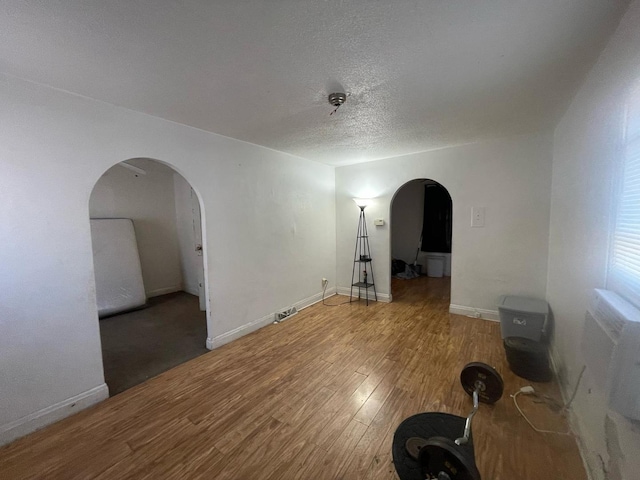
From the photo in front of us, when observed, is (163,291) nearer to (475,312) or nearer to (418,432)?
(418,432)

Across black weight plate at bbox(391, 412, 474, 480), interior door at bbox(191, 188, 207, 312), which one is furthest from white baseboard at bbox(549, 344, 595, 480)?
interior door at bbox(191, 188, 207, 312)

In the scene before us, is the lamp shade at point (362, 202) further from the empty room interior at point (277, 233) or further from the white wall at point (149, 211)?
the white wall at point (149, 211)

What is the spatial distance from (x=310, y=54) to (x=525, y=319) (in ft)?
10.4

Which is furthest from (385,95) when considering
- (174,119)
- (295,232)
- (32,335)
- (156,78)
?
(32,335)

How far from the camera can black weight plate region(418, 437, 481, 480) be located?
1.13 m

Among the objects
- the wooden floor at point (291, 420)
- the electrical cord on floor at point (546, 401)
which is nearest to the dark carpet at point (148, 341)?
the wooden floor at point (291, 420)

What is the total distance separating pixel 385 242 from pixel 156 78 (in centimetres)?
360

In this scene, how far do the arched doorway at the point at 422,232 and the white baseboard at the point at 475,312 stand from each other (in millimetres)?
2225

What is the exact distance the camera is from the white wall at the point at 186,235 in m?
5.09

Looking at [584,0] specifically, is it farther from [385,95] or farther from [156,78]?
[156,78]

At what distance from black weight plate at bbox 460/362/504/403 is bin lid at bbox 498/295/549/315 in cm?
112

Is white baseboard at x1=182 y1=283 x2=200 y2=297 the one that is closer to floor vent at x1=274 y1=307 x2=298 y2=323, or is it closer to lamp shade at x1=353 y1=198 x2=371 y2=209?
floor vent at x1=274 y1=307 x2=298 y2=323

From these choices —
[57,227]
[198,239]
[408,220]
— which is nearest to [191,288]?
[198,239]

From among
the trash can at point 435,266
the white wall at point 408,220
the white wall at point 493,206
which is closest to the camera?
the white wall at point 493,206
